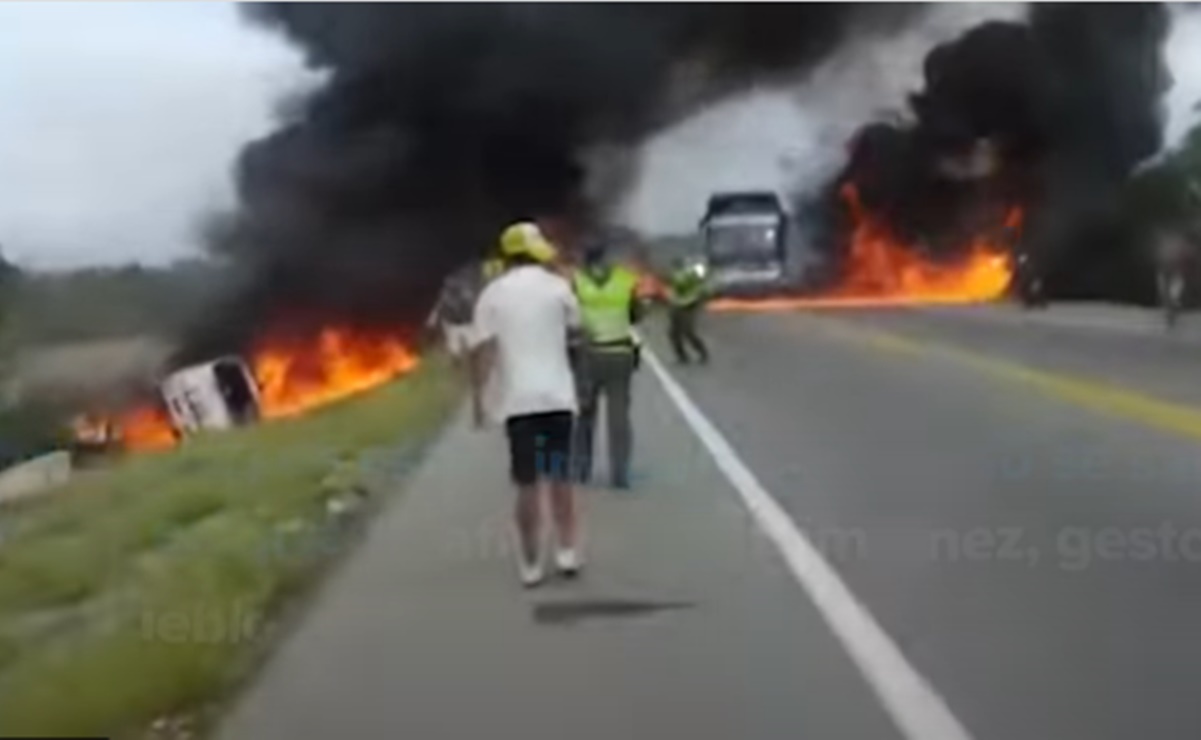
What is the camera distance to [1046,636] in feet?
18.0

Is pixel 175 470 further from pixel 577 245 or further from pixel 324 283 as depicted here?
pixel 577 245


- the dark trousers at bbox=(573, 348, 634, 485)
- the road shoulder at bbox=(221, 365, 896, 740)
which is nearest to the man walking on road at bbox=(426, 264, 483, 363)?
the road shoulder at bbox=(221, 365, 896, 740)

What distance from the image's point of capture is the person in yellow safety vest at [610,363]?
7766 millimetres

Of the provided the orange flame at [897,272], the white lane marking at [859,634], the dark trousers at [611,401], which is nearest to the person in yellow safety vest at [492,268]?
the white lane marking at [859,634]

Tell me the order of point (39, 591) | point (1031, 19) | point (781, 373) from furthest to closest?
1. point (781, 373)
2. point (1031, 19)
3. point (39, 591)

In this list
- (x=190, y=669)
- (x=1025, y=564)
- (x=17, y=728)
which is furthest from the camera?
(x=1025, y=564)

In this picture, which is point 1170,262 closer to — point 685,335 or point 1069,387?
point 1069,387

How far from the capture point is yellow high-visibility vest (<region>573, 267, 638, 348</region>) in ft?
24.6

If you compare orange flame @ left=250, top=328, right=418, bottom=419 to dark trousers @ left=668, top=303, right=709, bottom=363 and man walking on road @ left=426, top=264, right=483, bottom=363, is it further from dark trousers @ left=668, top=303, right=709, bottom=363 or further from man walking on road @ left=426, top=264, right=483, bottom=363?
dark trousers @ left=668, top=303, right=709, bottom=363

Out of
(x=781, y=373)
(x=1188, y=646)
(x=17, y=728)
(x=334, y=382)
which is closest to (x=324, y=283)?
(x=334, y=382)

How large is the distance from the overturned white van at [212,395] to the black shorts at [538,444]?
78 centimetres

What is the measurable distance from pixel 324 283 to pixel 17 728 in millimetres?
3127

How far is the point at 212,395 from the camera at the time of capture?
536cm

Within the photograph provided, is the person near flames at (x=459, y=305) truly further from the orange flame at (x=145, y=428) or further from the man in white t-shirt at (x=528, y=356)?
the orange flame at (x=145, y=428)
